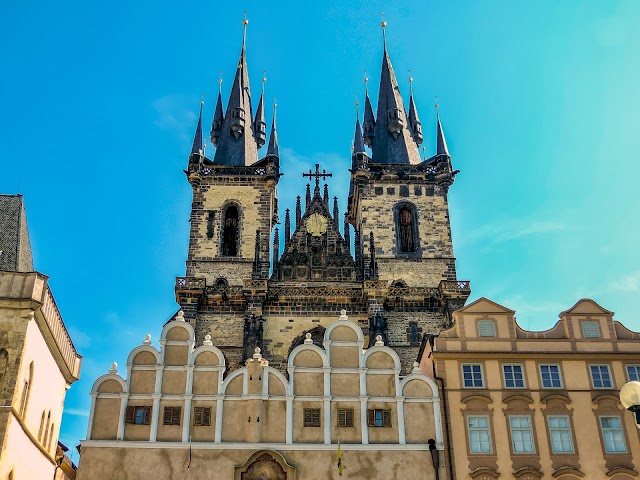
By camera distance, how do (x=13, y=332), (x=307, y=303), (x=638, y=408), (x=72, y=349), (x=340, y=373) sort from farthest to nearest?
(x=307, y=303)
(x=72, y=349)
(x=340, y=373)
(x=13, y=332)
(x=638, y=408)

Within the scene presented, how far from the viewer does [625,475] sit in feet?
70.0

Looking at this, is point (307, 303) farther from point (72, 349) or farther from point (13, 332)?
point (13, 332)

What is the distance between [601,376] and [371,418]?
690 cm

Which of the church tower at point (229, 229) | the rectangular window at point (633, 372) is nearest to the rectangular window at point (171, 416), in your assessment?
the rectangular window at point (633, 372)

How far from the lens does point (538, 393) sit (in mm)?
22516

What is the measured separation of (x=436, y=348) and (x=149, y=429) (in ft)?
28.0

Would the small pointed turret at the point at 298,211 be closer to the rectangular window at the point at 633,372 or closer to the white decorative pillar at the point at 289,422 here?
the white decorative pillar at the point at 289,422

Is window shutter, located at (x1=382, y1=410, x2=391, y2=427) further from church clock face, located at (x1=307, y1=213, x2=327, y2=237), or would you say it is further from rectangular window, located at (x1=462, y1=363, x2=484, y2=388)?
church clock face, located at (x1=307, y1=213, x2=327, y2=237)

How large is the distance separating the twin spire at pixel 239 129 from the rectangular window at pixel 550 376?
29.0 meters

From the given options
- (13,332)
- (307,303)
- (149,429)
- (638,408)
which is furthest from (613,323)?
(307,303)

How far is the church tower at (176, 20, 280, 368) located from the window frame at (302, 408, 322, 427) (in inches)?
710

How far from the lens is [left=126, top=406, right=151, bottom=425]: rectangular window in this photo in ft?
71.4

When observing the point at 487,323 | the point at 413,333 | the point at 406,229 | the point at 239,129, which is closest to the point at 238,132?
the point at 239,129

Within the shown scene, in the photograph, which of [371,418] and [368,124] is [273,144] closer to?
[368,124]
